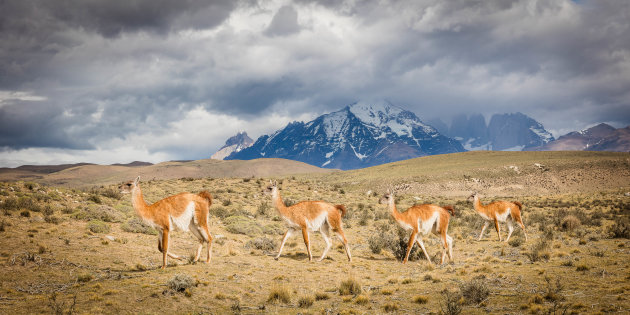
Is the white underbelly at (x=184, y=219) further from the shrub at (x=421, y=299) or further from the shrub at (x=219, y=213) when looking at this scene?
the shrub at (x=219, y=213)

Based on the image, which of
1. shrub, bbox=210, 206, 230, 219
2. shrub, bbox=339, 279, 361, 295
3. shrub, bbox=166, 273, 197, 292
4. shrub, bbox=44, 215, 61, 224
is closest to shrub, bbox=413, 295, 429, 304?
shrub, bbox=339, 279, 361, 295

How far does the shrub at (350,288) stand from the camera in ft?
28.8

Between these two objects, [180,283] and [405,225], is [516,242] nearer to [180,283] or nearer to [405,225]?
[405,225]

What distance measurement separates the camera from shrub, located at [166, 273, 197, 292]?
816cm

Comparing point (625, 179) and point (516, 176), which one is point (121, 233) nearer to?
point (516, 176)

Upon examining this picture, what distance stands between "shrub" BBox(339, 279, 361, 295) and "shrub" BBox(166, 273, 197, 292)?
3826mm

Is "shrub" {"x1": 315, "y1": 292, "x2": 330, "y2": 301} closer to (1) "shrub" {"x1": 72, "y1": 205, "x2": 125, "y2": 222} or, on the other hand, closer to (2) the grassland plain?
(2) the grassland plain

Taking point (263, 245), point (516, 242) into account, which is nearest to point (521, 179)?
point (516, 242)

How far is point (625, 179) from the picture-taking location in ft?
237

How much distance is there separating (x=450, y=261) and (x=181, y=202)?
963 centimetres

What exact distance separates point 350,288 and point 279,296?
1922 millimetres

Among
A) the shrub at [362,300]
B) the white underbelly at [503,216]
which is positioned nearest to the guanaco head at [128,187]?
the shrub at [362,300]

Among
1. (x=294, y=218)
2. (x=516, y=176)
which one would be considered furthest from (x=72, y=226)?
(x=516, y=176)

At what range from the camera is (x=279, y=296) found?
8195 millimetres
